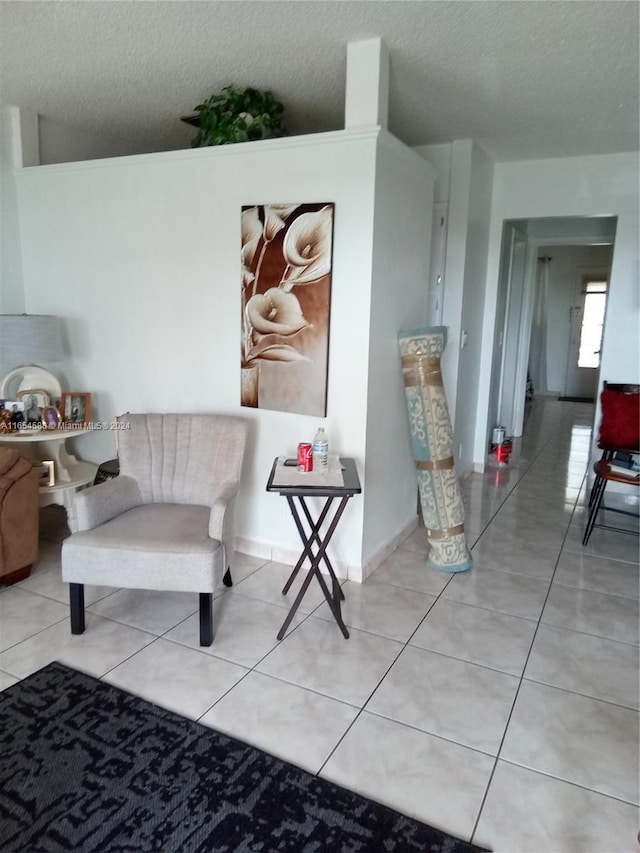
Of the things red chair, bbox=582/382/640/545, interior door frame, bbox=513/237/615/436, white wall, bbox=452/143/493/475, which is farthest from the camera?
interior door frame, bbox=513/237/615/436

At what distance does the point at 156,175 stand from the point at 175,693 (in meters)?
2.65

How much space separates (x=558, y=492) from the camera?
468 cm

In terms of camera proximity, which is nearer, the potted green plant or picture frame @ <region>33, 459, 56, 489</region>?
the potted green plant

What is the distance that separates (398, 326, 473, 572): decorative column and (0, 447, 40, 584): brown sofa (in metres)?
2.03

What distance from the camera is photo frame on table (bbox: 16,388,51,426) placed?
11.6 feet

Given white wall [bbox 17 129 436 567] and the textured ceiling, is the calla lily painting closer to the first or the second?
white wall [bbox 17 129 436 567]

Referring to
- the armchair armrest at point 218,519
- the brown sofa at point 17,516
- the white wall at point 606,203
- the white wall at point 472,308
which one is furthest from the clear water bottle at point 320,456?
the white wall at point 606,203

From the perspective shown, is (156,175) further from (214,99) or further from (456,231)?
(456,231)

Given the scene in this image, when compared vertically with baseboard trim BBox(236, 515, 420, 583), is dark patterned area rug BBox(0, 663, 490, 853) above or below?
below

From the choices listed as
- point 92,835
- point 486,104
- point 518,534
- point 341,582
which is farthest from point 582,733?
point 486,104

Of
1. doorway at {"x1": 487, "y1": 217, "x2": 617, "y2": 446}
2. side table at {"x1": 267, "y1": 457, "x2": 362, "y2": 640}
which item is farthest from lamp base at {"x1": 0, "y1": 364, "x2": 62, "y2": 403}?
doorway at {"x1": 487, "y1": 217, "x2": 617, "y2": 446}

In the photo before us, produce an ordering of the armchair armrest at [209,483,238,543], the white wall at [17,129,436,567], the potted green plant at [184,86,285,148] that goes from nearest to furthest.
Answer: the armchair armrest at [209,483,238,543]
the white wall at [17,129,436,567]
the potted green plant at [184,86,285,148]

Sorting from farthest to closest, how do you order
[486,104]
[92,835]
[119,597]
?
[486,104] < [119,597] < [92,835]

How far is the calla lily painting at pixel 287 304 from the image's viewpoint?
2.88 m
